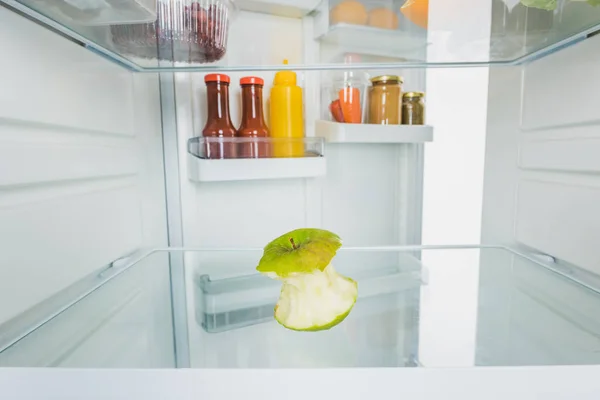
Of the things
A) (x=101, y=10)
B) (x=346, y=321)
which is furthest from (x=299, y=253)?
(x=101, y=10)

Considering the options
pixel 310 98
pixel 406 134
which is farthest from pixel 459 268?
pixel 310 98

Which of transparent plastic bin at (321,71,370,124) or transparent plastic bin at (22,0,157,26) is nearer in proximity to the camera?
transparent plastic bin at (22,0,157,26)

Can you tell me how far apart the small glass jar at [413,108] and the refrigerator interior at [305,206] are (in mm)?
59

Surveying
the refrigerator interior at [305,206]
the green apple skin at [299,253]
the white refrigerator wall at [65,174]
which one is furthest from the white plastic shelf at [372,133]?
the green apple skin at [299,253]

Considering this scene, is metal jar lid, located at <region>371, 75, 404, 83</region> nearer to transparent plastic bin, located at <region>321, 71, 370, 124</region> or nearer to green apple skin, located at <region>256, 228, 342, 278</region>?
transparent plastic bin, located at <region>321, 71, 370, 124</region>

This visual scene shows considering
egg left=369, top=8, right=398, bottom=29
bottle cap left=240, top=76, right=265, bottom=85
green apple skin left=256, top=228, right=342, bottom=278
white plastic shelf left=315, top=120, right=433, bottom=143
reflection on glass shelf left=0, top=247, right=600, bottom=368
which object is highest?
egg left=369, top=8, right=398, bottom=29

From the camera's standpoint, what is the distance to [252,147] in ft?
3.40

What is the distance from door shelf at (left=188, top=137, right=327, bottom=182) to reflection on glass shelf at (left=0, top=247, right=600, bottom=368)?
0.73 feet

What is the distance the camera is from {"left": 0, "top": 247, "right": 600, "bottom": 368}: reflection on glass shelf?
0.52 metres

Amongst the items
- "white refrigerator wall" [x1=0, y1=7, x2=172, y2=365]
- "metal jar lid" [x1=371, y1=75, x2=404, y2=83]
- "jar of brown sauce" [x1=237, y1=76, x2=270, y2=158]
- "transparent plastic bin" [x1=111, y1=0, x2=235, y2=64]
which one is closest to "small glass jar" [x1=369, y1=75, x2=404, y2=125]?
"metal jar lid" [x1=371, y1=75, x2=404, y2=83]

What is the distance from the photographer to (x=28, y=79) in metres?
0.59

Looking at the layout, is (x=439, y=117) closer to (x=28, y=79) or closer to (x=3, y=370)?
(x=28, y=79)

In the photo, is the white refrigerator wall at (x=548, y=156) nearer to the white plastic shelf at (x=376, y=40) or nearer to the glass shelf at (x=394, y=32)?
the glass shelf at (x=394, y=32)

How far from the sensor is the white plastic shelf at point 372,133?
3.60 feet
